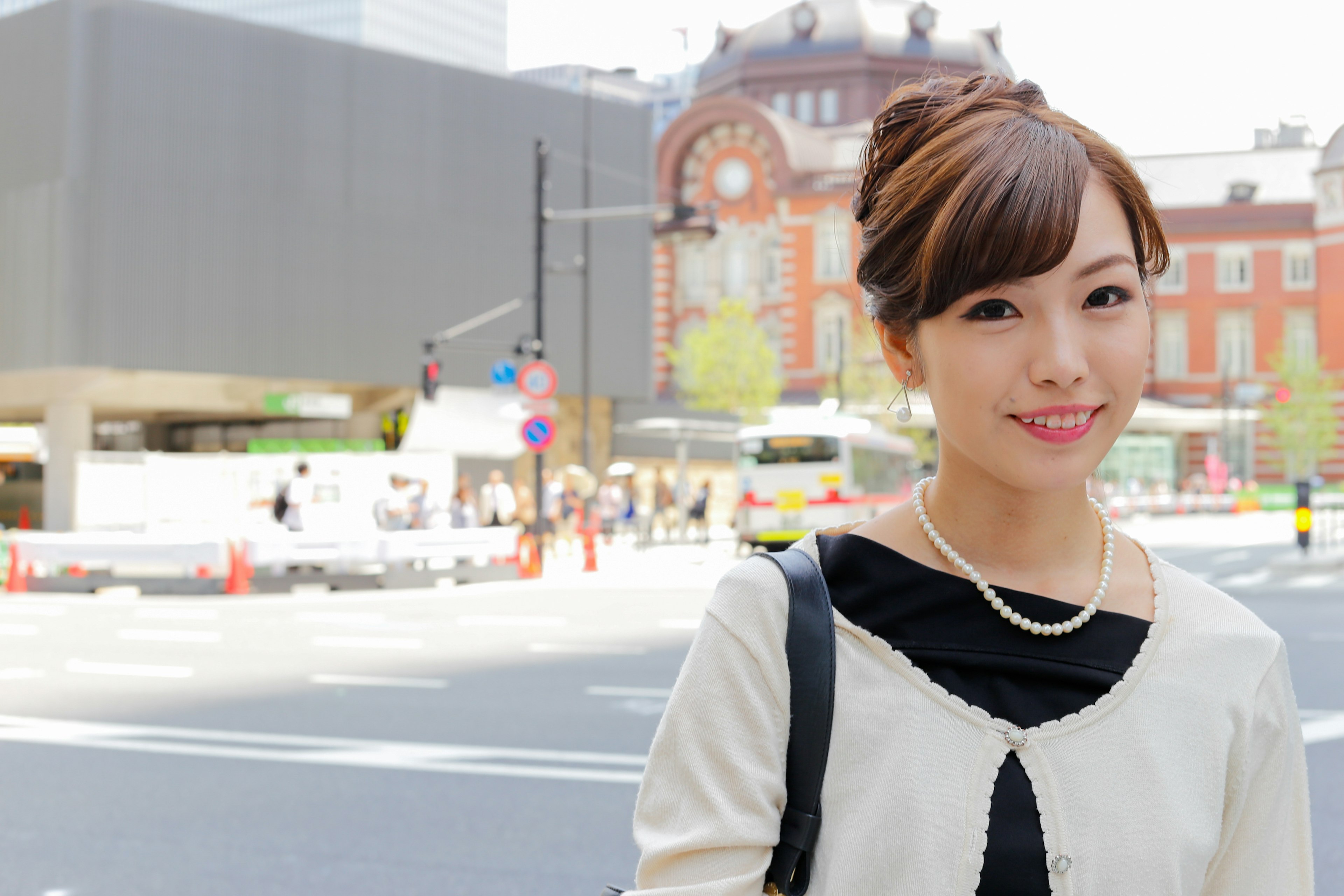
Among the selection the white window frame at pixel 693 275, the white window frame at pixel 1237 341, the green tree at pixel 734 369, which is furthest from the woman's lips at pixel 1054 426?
the white window frame at pixel 1237 341

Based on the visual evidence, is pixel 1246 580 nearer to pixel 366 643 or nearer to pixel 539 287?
pixel 539 287

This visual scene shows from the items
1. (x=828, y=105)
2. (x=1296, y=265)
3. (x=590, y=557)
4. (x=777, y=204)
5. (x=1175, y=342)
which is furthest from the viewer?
(x=828, y=105)

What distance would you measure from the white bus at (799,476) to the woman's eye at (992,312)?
2834 centimetres

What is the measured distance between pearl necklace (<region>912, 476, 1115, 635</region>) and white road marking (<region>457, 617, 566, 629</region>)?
1346 centimetres

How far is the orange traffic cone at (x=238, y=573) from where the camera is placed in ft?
65.5

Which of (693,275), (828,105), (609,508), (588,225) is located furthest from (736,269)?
(609,508)

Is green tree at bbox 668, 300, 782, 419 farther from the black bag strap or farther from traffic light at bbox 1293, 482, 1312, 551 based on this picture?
the black bag strap

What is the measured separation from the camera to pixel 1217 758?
1.51 meters

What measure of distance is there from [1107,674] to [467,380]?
3896cm

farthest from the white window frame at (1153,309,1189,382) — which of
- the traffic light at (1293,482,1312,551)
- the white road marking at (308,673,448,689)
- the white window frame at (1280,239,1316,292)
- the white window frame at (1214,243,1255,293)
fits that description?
the white road marking at (308,673,448,689)

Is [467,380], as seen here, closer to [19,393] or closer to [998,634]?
[19,393]

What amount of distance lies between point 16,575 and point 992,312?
21.9 m

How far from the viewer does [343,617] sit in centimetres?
1627

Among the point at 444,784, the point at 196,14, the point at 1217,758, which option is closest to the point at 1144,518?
the point at 196,14
